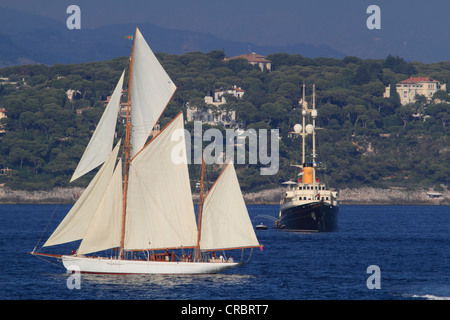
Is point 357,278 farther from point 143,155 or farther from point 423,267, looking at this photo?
point 143,155

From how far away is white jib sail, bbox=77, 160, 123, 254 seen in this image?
55.1m

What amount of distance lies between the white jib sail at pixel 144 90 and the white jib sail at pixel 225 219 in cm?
581

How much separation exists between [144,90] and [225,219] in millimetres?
9859

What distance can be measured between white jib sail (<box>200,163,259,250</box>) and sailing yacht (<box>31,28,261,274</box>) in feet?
0.23

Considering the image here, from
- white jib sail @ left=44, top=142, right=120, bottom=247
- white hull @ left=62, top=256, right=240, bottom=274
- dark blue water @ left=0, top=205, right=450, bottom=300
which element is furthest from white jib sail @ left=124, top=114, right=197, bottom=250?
dark blue water @ left=0, top=205, right=450, bottom=300

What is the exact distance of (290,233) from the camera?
106875 millimetres

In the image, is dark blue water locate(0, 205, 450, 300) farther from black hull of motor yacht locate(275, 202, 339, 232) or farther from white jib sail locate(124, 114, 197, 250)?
black hull of motor yacht locate(275, 202, 339, 232)

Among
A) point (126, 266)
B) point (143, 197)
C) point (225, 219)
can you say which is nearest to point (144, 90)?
point (143, 197)

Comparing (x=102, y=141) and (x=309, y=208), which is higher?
(x=102, y=141)

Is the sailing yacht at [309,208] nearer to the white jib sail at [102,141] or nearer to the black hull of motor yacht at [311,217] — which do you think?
the black hull of motor yacht at [311,217]

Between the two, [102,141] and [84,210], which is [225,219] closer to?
[84,210]

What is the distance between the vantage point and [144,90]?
2222 inches

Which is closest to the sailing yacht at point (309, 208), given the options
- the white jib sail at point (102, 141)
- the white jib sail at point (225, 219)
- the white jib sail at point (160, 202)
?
the white jib sail at point (225, 219)
